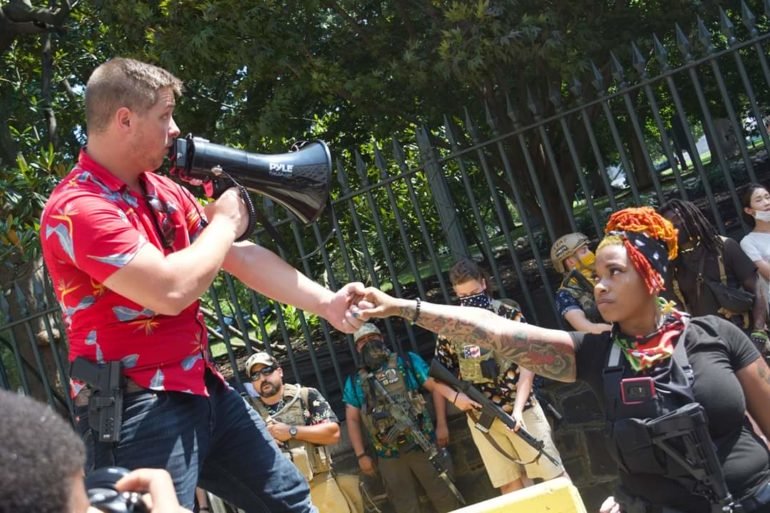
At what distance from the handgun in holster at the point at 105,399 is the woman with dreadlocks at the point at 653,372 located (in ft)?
2.65

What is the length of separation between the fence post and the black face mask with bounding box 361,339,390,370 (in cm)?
80

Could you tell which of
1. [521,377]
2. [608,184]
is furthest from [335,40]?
[521,377]

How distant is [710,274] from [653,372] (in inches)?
115

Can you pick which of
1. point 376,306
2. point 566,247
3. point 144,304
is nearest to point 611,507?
point 376,306

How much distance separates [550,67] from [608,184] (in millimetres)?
1919

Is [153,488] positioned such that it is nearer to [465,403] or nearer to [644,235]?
[644,235]

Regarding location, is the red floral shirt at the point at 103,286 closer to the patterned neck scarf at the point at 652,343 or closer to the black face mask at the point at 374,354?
the patterned neck scarf at the point at 652,343

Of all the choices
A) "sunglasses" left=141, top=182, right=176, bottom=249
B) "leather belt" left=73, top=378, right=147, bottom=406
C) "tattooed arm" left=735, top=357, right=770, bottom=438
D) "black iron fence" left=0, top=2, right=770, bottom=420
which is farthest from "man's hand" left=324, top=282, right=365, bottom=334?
"tattooed arm" left=735, top=357, right=770, bottom=438

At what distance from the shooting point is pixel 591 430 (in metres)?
6.51

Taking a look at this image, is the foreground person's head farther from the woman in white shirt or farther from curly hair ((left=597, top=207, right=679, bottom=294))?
the woman in white shirt

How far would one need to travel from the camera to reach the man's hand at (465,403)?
615 cm

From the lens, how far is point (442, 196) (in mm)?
6543

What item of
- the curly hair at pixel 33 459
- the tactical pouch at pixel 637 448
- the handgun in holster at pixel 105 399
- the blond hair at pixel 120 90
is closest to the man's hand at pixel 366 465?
the tactical pouch at pixel 637 448

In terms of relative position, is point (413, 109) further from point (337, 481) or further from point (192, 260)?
point (192, 260)
